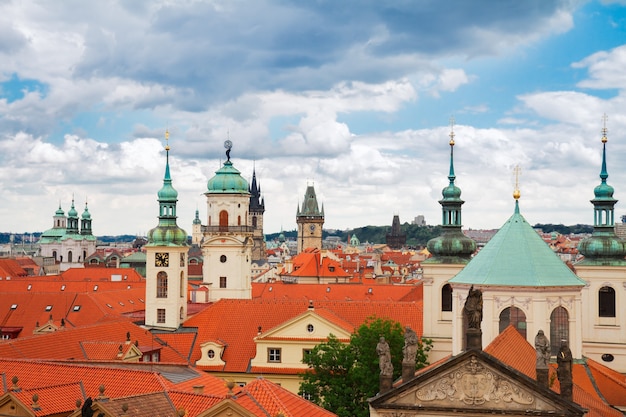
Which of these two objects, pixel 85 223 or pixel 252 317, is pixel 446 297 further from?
pixel 85 223

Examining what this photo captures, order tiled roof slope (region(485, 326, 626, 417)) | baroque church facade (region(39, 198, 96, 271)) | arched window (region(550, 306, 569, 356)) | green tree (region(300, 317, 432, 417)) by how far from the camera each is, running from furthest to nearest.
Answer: baroque church facade (region(39, 198, 96, 271)) → green tree (region(300, 317, 432, 417)) → arched window (region(550, 306, 569, 356)) → tiled roof slope (region(485, 326, 626, 417))

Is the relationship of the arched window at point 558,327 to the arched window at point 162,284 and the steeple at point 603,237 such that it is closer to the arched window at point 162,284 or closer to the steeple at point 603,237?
the steeple at point 603,237

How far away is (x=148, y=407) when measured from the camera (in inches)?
987

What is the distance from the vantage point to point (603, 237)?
161 ft

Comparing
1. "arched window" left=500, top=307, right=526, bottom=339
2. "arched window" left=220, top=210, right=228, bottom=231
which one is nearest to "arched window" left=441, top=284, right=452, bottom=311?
"arched window" left=500, top=307, right=526, bottom=339

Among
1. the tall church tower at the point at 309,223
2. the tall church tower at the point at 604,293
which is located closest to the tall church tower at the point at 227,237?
the tall church tower at the point at 604,293

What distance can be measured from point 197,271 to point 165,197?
72.5m

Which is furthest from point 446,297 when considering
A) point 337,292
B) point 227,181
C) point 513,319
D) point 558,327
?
point 337,292

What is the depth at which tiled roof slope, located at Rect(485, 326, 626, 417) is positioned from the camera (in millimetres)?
33812

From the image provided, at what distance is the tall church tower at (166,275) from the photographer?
60.3 m

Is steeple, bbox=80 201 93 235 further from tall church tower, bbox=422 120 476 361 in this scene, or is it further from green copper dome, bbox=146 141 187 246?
tall church tower, bbox=422 120 476 361

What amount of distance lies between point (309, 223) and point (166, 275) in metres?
137

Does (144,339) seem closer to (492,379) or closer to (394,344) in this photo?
(394,344)

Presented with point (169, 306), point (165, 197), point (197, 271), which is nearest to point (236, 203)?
point (165, 197)
